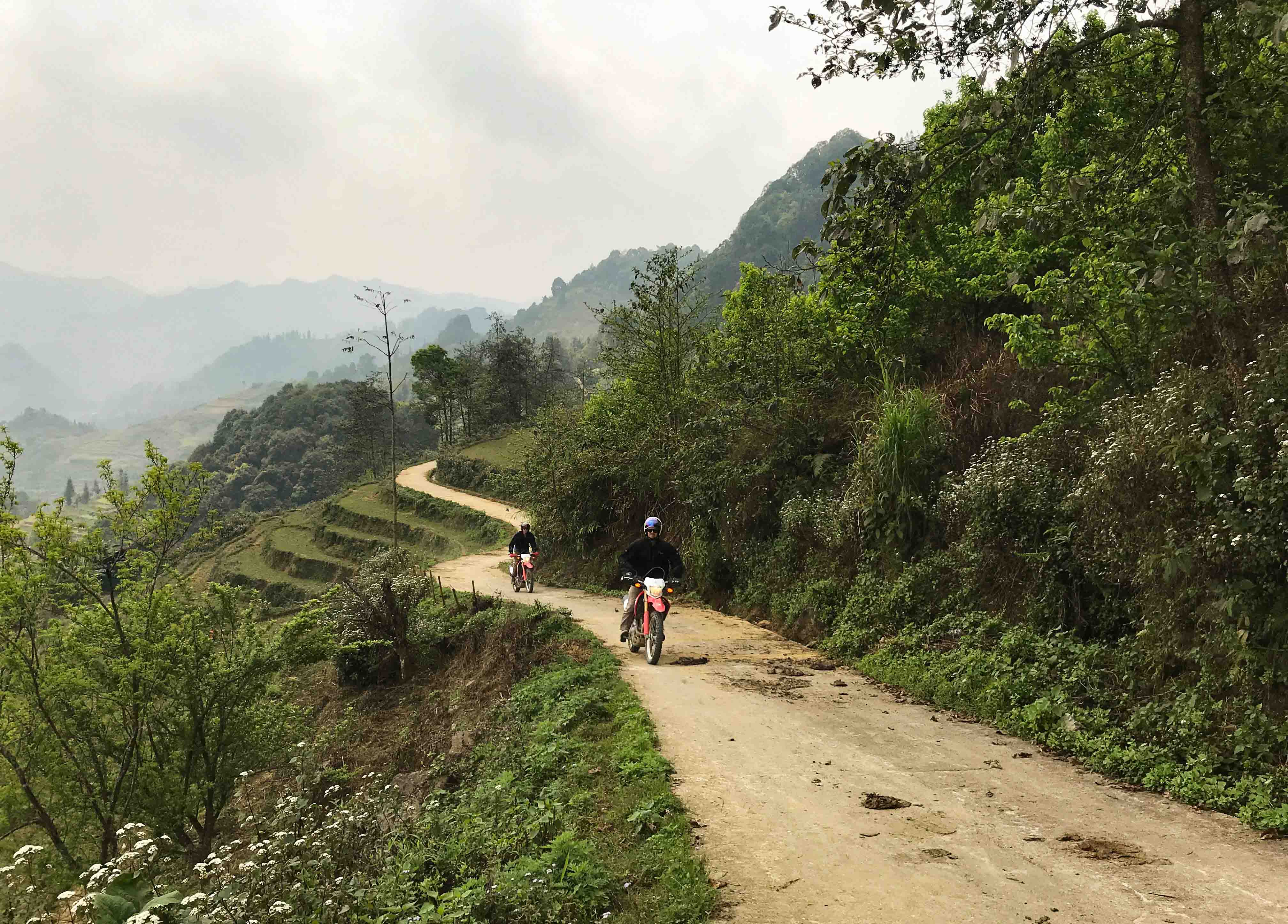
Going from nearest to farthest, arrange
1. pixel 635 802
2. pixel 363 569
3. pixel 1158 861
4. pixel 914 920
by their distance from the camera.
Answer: pixel 914 920, pixel 1158 861, pixel 635 802, pixel 363 569

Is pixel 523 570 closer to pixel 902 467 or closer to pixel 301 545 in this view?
pixel 902 467

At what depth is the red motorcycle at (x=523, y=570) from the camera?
2008 centimetres

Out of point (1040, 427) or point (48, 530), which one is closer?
point (1040, 427)

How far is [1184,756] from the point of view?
5.79 m

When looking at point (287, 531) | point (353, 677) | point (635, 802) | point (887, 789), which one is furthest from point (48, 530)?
point (287, 531)

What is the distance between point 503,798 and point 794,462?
10127mm

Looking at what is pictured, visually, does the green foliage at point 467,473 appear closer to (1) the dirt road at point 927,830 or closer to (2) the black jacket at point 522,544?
(2) the black jacket at point 522,544

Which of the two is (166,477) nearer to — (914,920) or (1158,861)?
(914,920)

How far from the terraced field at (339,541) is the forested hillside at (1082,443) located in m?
23.9

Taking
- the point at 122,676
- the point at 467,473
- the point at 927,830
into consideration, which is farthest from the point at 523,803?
the point at 467,473

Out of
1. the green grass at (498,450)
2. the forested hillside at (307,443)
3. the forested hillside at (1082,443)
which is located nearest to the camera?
the forested hillside at (1082,443)

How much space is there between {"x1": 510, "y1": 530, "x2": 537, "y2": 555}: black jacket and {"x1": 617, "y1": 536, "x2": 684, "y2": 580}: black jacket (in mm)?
9584

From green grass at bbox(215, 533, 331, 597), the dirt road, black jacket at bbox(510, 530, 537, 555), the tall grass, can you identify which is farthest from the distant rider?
green grass at bbox(215, 533, 331, 597)

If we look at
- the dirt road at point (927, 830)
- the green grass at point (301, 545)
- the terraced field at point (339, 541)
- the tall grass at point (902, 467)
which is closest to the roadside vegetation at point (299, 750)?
the dirt road at point (927, 830)
